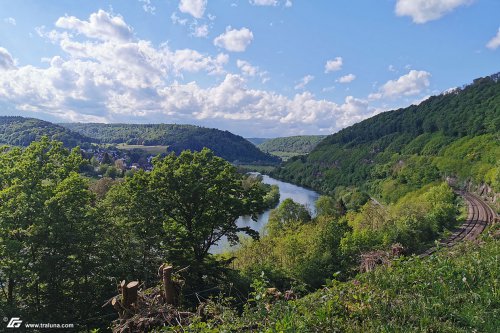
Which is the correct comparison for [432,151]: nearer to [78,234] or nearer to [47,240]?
[78,234]

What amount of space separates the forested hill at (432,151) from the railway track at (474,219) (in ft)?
18.8

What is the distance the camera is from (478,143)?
105438mm

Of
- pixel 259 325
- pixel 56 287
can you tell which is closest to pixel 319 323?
pixel 259 325

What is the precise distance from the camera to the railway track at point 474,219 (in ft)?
144

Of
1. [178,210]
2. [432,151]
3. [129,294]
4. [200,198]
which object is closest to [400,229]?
[200,198]

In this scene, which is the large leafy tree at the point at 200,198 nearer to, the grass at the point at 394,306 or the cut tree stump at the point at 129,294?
the cut tree stump at the point at 129,294

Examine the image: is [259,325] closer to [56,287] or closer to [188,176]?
[56,287]

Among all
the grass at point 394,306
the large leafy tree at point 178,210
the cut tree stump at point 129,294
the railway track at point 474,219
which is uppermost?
the grass at point 394,306

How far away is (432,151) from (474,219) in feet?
272

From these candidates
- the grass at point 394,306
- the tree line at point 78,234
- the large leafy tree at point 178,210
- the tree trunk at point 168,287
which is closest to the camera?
the grass at point 394,306

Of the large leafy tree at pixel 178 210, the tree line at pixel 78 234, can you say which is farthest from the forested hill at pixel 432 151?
the tree line at pixel 78 234

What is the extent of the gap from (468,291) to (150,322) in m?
5.75

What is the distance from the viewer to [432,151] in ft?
431

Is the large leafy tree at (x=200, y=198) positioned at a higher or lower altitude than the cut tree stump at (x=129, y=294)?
lower
